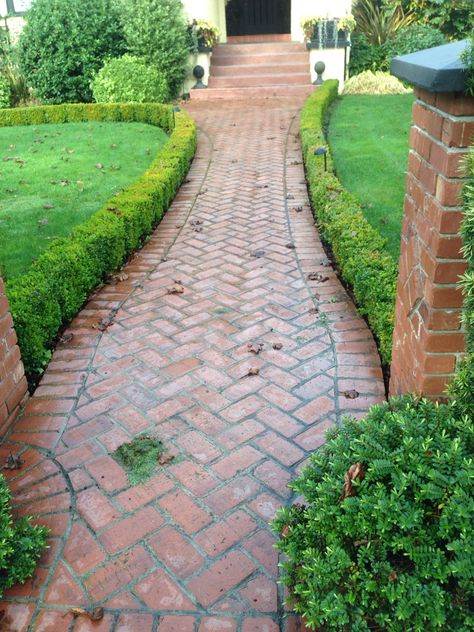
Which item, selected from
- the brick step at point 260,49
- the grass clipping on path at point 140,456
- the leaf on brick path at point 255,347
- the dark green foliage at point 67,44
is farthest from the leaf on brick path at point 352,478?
the brick step at point 260,49

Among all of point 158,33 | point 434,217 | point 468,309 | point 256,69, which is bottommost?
point 468,309

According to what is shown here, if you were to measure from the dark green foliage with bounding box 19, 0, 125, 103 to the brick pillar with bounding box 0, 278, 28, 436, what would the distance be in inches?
491

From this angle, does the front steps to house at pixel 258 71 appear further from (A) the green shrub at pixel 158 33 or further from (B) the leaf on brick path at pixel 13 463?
(B) the leaf on brick path at pixel 13 463

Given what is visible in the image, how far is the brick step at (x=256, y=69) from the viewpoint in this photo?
14.8 m

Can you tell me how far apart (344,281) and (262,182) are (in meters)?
3.64

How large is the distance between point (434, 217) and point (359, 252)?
2341mm

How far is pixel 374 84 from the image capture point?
14.4m

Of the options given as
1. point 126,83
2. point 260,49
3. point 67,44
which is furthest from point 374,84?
point 67,44

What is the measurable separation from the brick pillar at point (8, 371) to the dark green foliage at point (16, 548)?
91 centimetres

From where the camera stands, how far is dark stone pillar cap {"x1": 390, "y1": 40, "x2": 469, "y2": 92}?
1918mm

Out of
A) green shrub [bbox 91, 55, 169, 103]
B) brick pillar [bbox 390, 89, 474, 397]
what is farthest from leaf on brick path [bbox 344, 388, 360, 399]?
green shrub [bbox 91, 55, 169, 103]

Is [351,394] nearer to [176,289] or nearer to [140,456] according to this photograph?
[140,456]

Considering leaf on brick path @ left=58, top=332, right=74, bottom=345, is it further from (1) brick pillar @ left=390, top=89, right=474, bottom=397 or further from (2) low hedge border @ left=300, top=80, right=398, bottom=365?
(1) brick pillar @ left=390, top=89, right=474, bottom=397

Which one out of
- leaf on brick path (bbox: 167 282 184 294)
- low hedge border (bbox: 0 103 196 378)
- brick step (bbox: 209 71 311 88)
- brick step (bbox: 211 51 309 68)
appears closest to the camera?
low hedge border (bbox: 0 103 196 378)
